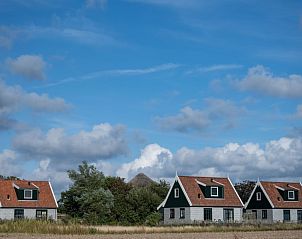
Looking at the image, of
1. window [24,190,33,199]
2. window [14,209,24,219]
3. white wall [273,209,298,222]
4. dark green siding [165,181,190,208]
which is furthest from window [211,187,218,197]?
window [14,209,24,219]

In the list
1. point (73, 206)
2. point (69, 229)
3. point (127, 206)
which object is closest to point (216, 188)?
point (127, 206)

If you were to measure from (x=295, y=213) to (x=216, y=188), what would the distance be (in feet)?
39.4

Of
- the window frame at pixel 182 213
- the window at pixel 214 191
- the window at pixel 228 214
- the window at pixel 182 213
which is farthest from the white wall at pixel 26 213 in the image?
the window at pixel 228 214

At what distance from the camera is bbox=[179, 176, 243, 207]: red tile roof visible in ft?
251

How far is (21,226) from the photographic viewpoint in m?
49.5

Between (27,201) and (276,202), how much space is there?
31847 millimetres

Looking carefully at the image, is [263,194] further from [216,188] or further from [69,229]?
[69,229]

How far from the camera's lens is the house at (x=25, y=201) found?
74.6m

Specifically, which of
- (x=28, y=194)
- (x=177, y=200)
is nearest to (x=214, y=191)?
(x=177, y=200)

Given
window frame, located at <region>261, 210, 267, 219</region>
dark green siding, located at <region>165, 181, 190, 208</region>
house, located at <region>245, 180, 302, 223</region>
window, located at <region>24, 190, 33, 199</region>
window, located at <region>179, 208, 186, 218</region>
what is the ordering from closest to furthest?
window, located at <region>179, 208, 186, 218</region>
dark green siding, located at <region>165, 181, 190, 208</region>
window, located at <region>24, 190, 33, 199</region>
house, located at <region>245, 180, 302, 223</region>
window frame, located at <region>261, 210, 267, 219</region>

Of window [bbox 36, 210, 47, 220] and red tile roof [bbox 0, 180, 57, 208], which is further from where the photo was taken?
window [bbox 36, 210, 47, 220]

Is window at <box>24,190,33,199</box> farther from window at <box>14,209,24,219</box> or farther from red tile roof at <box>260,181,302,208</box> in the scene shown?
red tile roof at <box>260,181,302,208</box>

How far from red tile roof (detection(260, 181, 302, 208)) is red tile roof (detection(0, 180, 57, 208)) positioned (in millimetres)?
27924

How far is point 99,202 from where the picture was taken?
78500mm
